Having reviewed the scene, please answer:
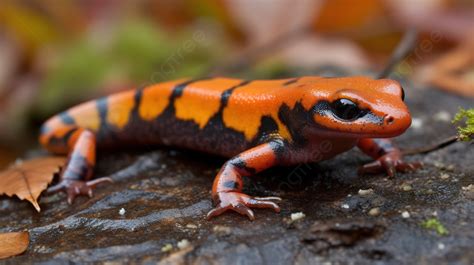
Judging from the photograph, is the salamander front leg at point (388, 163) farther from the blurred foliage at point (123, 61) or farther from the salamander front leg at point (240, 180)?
the blurred foliage at point (123, 61)

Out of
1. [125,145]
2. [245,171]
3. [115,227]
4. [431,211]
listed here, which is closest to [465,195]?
[431,211]

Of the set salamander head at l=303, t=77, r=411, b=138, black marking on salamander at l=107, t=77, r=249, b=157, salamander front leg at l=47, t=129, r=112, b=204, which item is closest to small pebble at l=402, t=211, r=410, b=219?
salamander head at l=303, t=77, r=411, b=138

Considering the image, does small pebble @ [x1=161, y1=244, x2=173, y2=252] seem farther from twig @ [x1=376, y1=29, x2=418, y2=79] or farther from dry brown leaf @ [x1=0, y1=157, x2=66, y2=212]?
twig @ [x1=376, y1=29, x2=418, y2=79]

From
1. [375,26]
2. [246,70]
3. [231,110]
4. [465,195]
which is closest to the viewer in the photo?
[465,195]

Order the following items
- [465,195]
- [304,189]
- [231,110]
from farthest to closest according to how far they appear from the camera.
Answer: [231,110] → [304,189] → [465,195]

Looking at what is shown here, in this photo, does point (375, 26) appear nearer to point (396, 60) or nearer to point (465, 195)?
point (396, 60)

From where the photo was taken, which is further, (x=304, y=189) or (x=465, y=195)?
(x=304, y=189)
